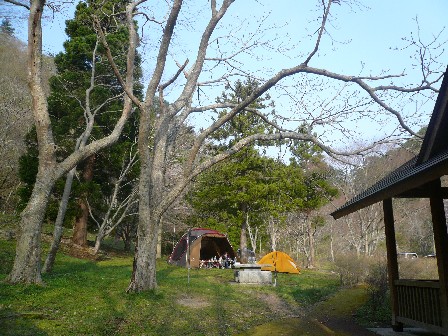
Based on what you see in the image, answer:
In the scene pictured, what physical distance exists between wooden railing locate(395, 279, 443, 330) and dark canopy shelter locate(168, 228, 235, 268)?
50.5 feet

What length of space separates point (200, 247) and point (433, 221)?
17440 mm

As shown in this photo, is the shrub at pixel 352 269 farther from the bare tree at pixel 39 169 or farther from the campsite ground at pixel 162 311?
the bare tree at pixel 39 169

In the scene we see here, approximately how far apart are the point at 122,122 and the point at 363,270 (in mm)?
9753

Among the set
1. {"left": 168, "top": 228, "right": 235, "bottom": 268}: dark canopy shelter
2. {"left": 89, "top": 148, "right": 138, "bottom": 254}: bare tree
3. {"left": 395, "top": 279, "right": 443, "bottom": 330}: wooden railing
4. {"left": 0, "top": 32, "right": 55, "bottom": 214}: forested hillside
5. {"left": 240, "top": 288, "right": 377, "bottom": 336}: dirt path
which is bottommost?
{"left": 240, "top": 288, "right": 377, "bottom": 336}: dirt path

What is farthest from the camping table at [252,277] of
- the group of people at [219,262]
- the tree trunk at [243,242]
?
the tree trunk at [243,242]

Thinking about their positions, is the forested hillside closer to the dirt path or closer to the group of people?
the group of people

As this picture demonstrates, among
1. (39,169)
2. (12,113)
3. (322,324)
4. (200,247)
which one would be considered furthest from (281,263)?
(12,113)

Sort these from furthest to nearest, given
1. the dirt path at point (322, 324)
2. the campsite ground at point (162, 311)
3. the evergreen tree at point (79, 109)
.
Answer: the evergreen tree at point (79, 109), the dirt path at point (322, 324), the campsite ground at point (162, 311)

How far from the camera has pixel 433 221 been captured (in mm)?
6484

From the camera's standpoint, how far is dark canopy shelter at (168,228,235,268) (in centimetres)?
2225

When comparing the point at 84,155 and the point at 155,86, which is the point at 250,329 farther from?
the point at 155,86

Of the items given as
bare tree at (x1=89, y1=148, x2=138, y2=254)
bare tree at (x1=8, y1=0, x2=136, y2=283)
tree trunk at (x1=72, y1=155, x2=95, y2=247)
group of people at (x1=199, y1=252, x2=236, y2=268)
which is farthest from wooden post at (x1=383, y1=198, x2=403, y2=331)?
tree trunk at (x1=72, y1=155, x2=95, y2=247)

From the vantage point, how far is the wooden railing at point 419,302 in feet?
21.2

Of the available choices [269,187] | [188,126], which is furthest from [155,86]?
[269,187]
